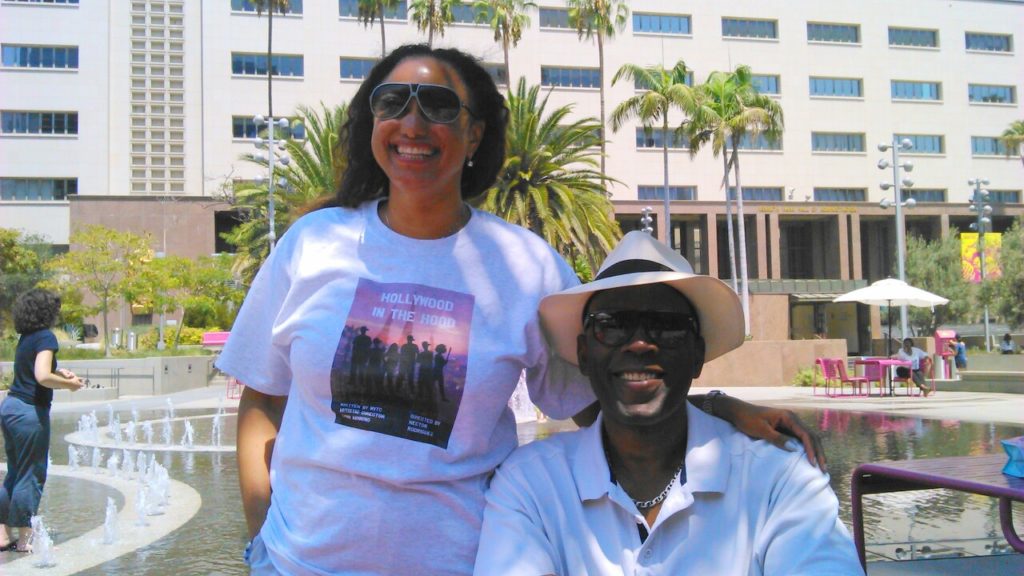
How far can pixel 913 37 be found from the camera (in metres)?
57.3

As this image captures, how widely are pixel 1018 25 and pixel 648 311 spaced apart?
6846 cm

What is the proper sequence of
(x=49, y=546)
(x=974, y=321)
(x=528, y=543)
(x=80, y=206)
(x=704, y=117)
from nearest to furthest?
(x=528, y=543)
(x=49, y=546)
(x=704, y=117)
(x=80, y=206)
(x=974, y=321)

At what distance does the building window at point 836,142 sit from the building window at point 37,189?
42.3 metres

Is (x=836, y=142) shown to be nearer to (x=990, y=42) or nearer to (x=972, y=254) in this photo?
(x=972, y=254)

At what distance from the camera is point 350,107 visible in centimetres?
258

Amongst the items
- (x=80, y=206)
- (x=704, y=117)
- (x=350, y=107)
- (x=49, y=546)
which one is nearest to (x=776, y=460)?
(x=350, y=107)

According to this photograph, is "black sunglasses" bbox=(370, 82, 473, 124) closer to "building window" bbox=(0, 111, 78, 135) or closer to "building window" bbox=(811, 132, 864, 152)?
"building window" bbox=(0, 111, 78, 135)

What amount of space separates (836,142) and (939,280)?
33.9 feet

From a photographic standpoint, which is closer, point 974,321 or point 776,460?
point 776,460

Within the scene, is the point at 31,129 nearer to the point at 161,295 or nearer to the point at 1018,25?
the point at 161,295

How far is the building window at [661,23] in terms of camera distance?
174 feet

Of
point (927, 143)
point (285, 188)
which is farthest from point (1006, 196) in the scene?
point (285, 188)

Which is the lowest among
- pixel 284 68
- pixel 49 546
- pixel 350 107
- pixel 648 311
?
pixel 49 546

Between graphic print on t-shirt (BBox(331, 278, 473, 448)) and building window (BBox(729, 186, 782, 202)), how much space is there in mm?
52502
